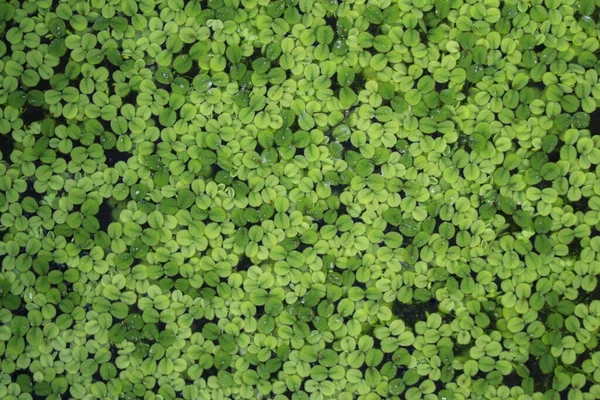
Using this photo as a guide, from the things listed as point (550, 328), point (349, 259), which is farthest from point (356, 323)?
point (550, 328)

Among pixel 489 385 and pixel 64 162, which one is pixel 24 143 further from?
pixel 489 385

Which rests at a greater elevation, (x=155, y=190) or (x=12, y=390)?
(x=155, y=190)

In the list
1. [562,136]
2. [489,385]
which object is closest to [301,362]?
[489,385]

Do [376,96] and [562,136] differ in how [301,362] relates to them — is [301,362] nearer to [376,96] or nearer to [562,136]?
[376,96]

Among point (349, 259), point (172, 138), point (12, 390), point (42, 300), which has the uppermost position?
point (172, 138)

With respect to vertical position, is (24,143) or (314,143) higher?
(314,143)
